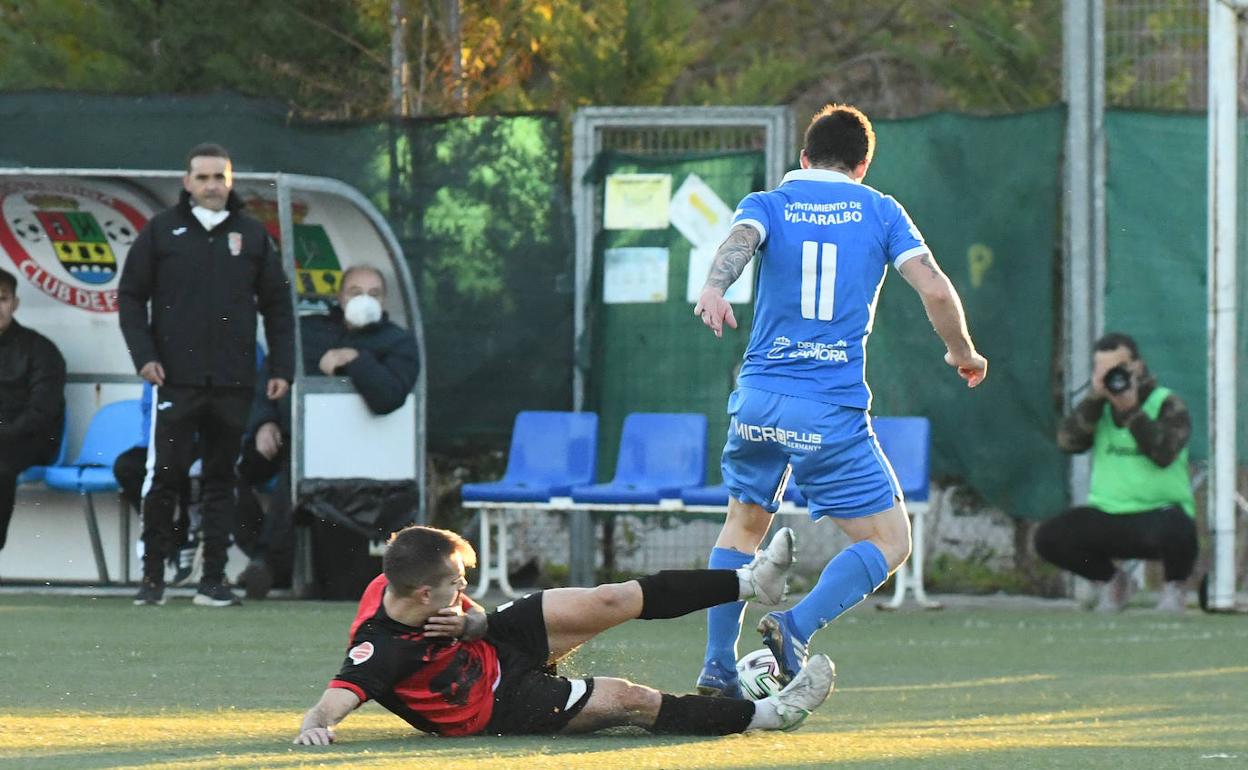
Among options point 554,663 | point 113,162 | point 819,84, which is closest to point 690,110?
point 113,162

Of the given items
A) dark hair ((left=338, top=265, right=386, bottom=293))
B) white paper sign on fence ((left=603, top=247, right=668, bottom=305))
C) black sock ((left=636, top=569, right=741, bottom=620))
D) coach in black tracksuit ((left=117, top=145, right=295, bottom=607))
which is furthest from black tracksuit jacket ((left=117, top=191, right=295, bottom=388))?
black sock ((left=636, top=569, right=741, bottom=620))

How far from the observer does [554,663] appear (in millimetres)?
6523

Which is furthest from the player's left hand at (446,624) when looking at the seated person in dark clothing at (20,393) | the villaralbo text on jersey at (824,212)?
the seated person in dark clothing at (20,393)

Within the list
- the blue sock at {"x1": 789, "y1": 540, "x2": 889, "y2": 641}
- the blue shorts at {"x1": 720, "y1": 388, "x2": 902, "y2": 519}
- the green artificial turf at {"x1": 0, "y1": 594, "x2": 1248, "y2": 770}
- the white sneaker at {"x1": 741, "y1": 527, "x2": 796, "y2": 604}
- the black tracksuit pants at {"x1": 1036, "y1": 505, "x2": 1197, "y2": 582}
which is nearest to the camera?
the green artificial turf at {"x1": 0, "y1": 594, "x2": 1248, "y2": 770}

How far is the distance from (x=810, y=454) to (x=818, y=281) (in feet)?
1.68

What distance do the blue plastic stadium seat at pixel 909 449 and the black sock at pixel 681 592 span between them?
18.0ft

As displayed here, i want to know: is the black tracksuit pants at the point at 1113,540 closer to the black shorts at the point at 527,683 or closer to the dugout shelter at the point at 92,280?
the dugout shelter at the point at 92,280

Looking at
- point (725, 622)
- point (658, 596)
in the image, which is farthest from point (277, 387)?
point (658, 596)

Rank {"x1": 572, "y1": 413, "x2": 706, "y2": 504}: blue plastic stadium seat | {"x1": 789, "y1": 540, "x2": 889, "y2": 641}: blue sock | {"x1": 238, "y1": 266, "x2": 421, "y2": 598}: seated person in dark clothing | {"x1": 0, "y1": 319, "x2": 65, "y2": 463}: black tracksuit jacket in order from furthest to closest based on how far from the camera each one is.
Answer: {"x1": 0, "y1": 319, "x2": 65, "y2": 463}: black tracksuit jacket < {"x1": 572, "y1": 413, "x2": 706, "y2": 504}: blue plastic stadium seat < {"x1": 238, "y1": 266, "x2": 421, "y2": 598}: seated person in dark clothing < {"x1": 789, "y1": 540, "x2": 889, "y2": 641}: blue sock

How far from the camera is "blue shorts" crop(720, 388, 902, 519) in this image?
6.79 metres

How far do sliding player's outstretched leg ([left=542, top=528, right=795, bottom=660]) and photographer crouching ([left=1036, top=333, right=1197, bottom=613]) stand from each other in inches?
216

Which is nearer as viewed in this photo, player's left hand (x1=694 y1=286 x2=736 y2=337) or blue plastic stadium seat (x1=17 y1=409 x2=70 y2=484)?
player's left hand (x1=694 y1=286 x2=736 y2=337)

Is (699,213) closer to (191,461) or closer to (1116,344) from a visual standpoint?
(1116,344)

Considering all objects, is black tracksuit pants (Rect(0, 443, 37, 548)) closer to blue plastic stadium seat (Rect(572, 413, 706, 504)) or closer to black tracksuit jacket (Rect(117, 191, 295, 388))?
black tracksuit jacket (Rect(117, 191, 295, 388))
